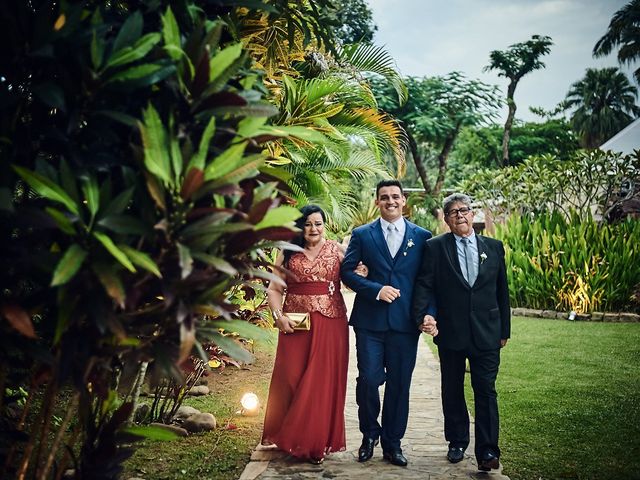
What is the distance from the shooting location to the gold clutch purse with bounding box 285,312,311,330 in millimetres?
4875

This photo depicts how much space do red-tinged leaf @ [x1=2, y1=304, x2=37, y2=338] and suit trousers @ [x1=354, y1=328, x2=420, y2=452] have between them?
Answer: 3.08 m

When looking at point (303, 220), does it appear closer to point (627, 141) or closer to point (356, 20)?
point (356, 20)

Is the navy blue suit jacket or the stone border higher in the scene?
the stone border

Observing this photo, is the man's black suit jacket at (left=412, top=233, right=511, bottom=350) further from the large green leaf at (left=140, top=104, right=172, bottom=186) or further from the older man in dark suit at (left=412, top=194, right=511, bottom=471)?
the large green leaf at (left=140, top=104, right=172, bottom=186)

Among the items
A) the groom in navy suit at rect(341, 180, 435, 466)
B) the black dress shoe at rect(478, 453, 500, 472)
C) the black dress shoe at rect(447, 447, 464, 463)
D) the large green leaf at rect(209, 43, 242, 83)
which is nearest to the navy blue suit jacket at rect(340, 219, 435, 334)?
the groom in navy suit at rect(341, 180, 435, 466)

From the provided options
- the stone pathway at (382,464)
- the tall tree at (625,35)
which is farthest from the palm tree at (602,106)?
the stone pathway at (382,464)

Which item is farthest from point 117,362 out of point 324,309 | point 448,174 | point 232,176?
point 448,174

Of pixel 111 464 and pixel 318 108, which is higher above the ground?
pixel 318 108

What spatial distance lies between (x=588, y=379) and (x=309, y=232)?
15.9 feet

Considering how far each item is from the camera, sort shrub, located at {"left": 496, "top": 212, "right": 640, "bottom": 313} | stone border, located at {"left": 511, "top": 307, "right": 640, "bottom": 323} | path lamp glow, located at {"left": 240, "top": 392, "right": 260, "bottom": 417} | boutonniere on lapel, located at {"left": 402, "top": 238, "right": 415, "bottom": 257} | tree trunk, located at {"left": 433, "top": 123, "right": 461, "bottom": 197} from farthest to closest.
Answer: tree trunk, located at {"left": 433, "top": 123, "right": 461, "bottom": 197} → shrub, located at {"left": 496, "top": 212, "right": 640, "bottom": 313} → stone border, located at {"left": 511, "top": 307, "right": 640, "bottom": 323} → path lamp glow, located at {"left": 240, "top": 392, "right": 260, "bottom": 417} → boutonniere on lapel, located at {"left": 402, "top": 238, "right": 415, "bottom": 257}

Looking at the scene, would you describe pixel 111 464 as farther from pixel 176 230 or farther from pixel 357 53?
pixel 357 53

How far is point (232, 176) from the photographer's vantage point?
7.43 ft

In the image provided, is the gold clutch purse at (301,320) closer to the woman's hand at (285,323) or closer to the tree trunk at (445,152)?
the woman's hand at (285,323)

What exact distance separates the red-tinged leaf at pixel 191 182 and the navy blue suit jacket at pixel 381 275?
9.16 feet
